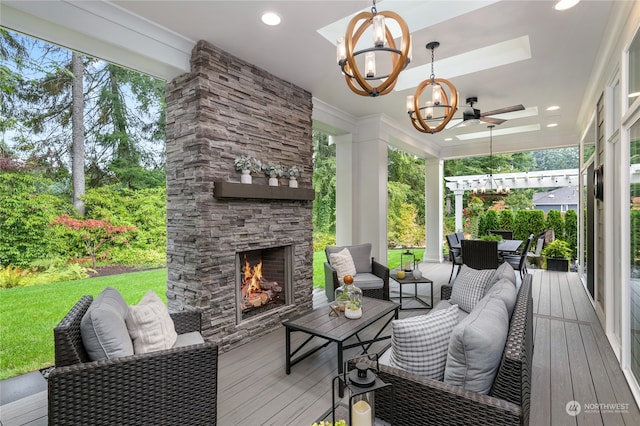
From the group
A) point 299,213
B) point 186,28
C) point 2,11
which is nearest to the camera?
point 2,11

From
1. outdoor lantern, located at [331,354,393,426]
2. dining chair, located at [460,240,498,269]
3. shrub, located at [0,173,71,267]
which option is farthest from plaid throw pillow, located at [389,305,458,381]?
dining chair, located at [460,240,498,269]

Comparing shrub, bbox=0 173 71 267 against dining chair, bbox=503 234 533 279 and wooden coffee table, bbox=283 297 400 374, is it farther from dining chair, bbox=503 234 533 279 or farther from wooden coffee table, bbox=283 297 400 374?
dining chair, bbox=503 234 533 279

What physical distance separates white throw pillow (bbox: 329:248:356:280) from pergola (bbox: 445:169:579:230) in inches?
211

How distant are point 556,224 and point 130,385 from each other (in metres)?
10.4

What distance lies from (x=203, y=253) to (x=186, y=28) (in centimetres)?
212

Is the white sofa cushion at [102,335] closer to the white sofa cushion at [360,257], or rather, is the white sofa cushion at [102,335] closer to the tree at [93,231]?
the tree at [93,231]

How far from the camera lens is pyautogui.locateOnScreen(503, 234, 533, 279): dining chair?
19.0 ft

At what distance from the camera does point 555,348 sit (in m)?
3.20

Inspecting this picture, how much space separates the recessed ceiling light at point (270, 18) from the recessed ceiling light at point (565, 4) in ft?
7.65

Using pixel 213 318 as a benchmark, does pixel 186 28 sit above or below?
above

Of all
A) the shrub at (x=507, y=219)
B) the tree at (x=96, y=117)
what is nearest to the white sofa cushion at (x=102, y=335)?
the tree at (x=96, y=117)

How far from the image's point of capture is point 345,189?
229 inches

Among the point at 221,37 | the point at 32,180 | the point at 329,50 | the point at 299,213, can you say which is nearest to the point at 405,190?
→ the point at 299,213

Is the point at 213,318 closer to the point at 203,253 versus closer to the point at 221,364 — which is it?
the point at 221,364
